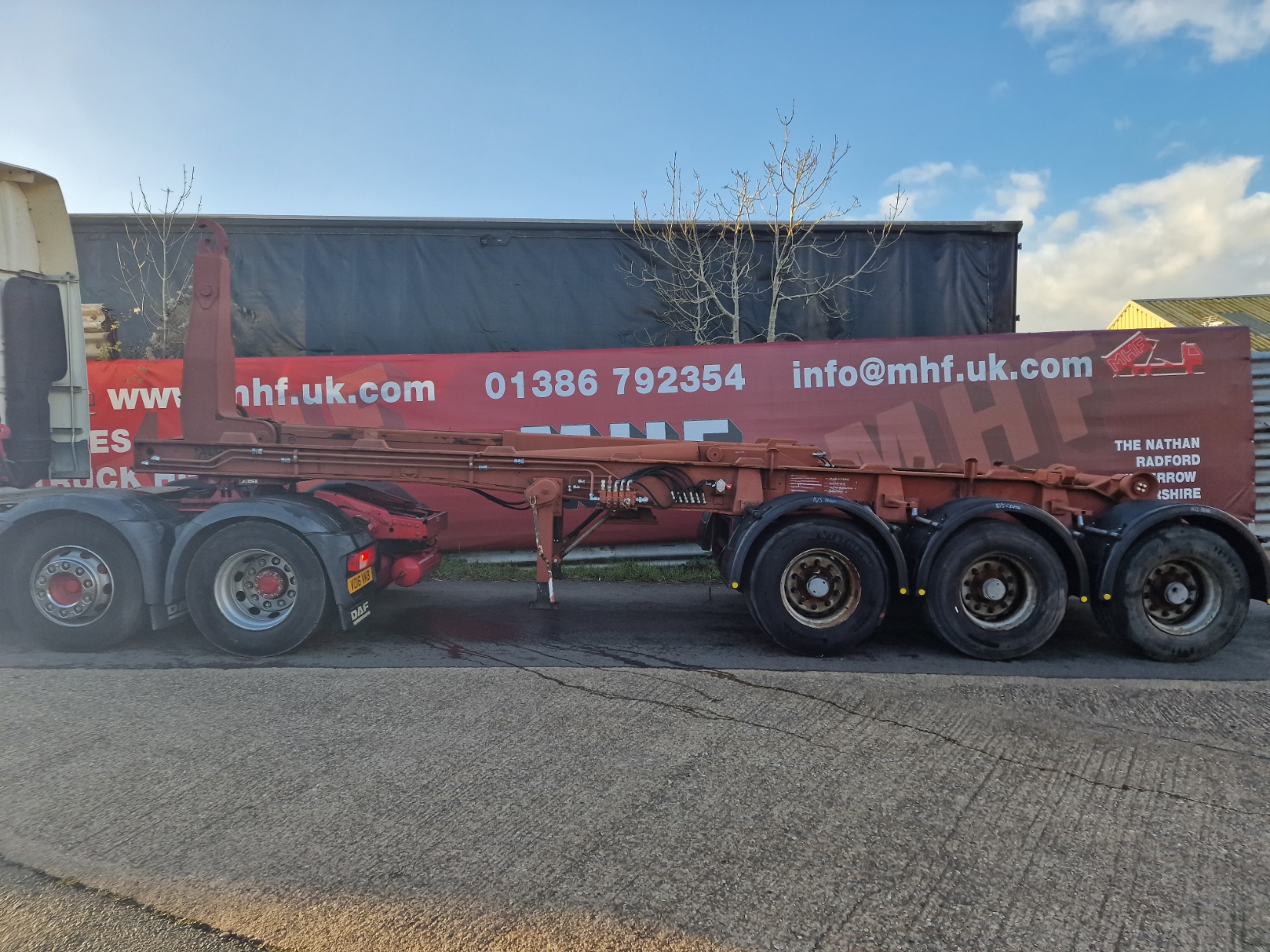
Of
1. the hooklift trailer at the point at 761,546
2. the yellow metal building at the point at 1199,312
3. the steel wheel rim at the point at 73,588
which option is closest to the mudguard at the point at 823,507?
the hooklift trailer at the point at 761,546

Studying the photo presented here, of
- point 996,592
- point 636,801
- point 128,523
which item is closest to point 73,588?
point 128,523

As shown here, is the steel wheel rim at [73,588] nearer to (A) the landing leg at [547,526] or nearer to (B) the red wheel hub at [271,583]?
(B) the red wheel hub at [271,583]

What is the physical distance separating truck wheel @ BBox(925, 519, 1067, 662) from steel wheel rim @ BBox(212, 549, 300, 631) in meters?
4.67

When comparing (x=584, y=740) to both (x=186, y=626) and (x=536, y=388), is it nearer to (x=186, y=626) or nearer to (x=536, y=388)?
(x=186, y=626)

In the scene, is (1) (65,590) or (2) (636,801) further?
(1) (65,590)

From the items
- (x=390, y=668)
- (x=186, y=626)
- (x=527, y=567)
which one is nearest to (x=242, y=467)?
(x=186, y=626)

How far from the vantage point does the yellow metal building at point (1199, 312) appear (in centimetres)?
3130

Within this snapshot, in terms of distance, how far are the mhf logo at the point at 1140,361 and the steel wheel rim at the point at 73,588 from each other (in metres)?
9.80

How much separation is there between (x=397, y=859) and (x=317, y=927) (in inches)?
16.4

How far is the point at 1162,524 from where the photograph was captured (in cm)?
561

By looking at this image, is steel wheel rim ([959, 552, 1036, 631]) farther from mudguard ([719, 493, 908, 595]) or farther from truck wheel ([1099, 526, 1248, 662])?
truck wheel ([1099, 526, 1248, 662])

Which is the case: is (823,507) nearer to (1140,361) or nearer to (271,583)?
(271,583)

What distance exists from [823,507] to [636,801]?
2.95m

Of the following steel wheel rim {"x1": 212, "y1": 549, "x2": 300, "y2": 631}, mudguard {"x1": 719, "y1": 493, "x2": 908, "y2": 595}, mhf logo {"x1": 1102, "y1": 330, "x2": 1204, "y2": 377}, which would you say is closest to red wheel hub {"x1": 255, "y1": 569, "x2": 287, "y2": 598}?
steel wheel rim {"x1": 212, "y1": 549, "x2": 300, "y2": 631}
